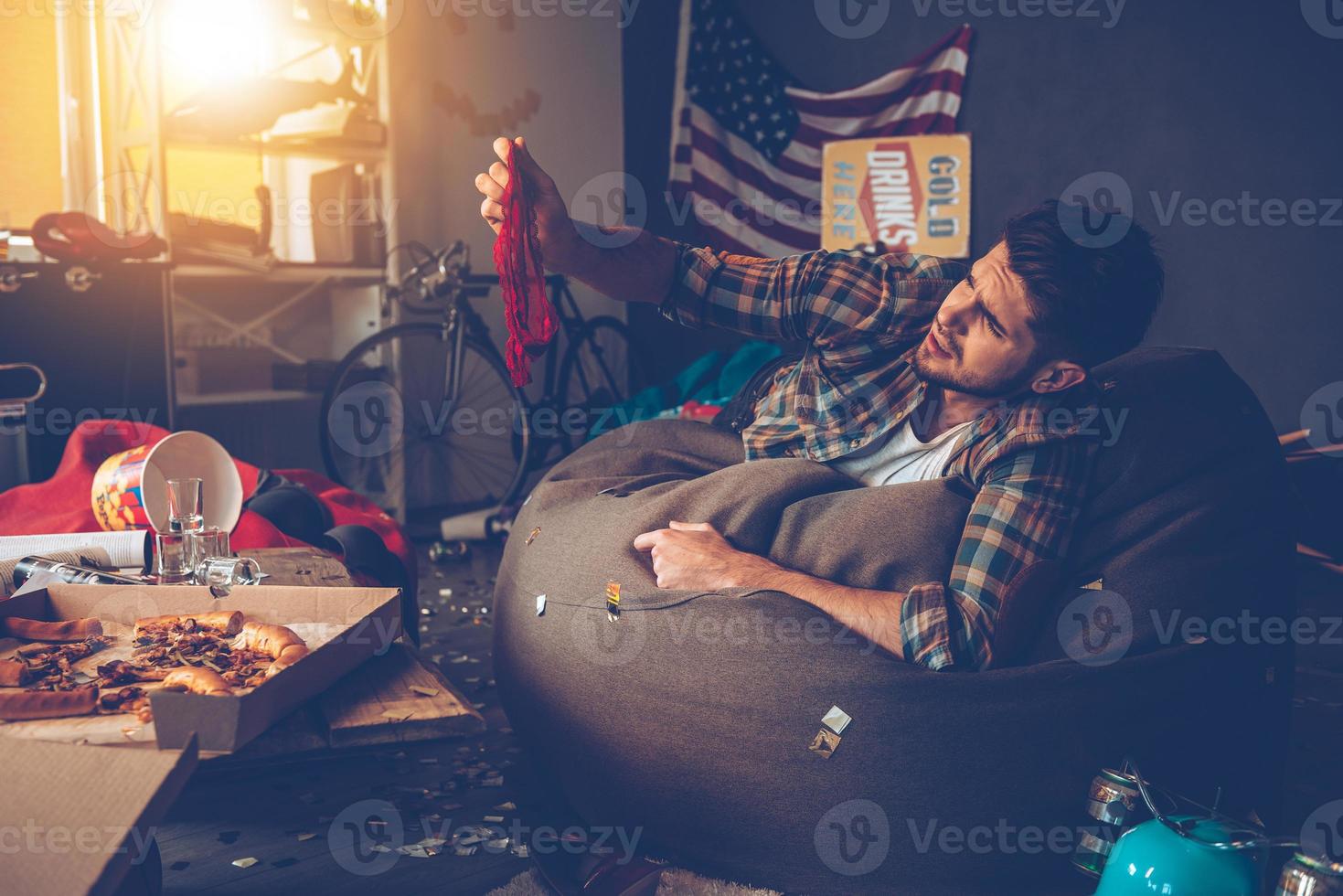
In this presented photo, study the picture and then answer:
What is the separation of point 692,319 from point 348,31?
2606mm

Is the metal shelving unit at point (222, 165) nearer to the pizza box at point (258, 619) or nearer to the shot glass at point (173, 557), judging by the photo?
the shot glass at point (173, 557)

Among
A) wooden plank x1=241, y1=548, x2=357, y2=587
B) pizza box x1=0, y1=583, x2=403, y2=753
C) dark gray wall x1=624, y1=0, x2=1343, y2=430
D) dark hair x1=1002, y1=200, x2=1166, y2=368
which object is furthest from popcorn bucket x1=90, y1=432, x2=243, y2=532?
dark gray wall x1=624, y1=0, x2=1343, y2=430

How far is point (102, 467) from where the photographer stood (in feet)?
5.66

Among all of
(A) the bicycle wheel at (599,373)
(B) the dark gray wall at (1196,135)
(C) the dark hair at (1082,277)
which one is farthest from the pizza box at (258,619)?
(B) the dark gray wall at (1196,135)

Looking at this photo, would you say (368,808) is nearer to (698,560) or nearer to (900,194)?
(698,560)

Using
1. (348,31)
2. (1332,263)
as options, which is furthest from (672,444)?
(1332,263)

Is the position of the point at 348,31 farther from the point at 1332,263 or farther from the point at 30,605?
the point at 1332,263

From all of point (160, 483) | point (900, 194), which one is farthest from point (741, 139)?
point (160, 483)

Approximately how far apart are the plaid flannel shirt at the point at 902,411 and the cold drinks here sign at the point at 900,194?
2754mm

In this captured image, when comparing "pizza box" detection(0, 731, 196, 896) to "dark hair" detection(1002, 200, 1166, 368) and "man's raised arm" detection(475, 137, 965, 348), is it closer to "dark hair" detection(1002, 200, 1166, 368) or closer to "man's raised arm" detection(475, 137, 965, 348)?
"man's raised arm" detection(475, 137, 965, 348)

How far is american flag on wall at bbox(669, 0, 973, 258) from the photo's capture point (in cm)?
474

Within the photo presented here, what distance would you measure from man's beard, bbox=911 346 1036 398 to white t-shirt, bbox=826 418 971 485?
0.22 feet

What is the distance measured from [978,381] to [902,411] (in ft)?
0.53

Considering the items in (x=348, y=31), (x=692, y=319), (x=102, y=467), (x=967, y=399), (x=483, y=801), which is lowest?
(x=483, y=801)
